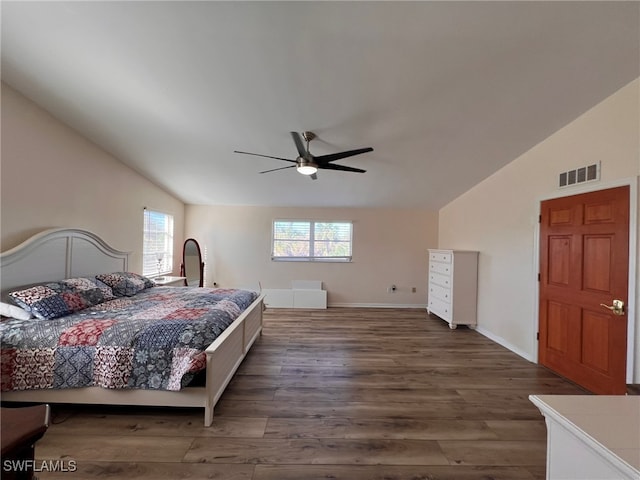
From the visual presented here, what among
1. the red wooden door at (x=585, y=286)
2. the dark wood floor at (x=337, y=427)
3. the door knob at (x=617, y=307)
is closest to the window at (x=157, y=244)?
the dark wood floor at (x=337, y=427)

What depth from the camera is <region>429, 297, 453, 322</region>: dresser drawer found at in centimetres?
465

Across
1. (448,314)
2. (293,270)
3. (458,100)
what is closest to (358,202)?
(293,270)

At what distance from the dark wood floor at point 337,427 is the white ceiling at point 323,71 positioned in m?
2.68

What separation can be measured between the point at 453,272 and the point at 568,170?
2161 millimetres

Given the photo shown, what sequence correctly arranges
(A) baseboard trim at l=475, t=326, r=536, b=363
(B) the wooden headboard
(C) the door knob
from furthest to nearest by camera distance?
(A) baseboard trim at l=475, t=326, r=536, b=363 → (B) the wooden headboard → (C) the door knob

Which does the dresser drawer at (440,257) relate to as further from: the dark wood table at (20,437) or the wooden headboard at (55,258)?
the wooden headboard at (55,258)

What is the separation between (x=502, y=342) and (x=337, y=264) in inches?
128

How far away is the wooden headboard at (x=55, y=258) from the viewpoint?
2.50 m

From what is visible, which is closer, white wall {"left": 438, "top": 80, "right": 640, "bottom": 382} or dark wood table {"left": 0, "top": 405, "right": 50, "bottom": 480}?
Result: dark wood table {"left": 0, "top": 405, "right": 50, "bottom": 480}

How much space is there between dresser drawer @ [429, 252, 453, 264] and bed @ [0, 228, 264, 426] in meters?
3.29

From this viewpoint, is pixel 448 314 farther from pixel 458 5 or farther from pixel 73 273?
pixel 73 273

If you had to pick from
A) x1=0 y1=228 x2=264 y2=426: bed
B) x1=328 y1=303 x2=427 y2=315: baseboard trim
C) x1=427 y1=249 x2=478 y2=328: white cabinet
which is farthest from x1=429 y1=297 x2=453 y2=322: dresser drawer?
x1=0 y1=228 x2=264 y2=426: bed

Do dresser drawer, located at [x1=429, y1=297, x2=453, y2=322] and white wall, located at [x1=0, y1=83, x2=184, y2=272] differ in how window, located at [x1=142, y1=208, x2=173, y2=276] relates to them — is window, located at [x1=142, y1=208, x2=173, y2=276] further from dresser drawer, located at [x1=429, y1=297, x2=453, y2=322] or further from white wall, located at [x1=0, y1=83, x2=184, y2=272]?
dresser drawer, located at [x1=429, y1=297, x2=453, y2=322]

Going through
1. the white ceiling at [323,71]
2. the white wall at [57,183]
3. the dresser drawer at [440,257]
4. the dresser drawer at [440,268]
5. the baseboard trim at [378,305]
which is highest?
the white ceiling at [323,71]
